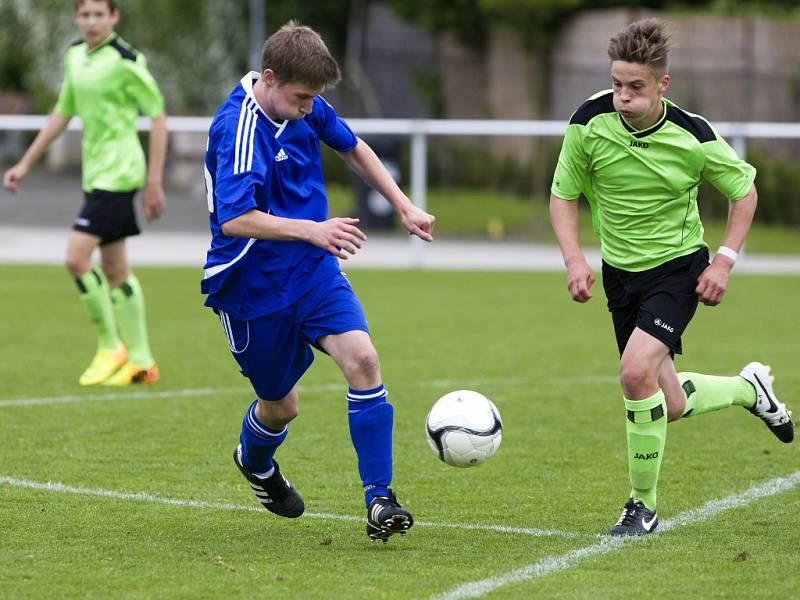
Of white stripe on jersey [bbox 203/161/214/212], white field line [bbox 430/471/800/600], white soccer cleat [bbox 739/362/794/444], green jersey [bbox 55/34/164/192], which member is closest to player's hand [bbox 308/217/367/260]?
white stripe on jersey [bbox 203/161/214/212]

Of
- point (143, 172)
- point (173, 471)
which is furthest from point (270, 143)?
point (143, 172)

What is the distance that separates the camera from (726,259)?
5480mm

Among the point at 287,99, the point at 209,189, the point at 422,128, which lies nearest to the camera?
the point at 287,99

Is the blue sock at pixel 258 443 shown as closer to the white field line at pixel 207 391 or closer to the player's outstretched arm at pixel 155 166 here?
the white field line at pixel 207 391

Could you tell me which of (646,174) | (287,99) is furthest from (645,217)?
(287,99)

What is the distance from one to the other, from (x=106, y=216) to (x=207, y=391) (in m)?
1.21

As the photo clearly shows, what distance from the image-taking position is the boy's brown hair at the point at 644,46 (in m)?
5.31

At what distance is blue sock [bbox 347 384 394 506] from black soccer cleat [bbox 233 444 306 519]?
1.69 ft

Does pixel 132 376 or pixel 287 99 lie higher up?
pixel 287 99

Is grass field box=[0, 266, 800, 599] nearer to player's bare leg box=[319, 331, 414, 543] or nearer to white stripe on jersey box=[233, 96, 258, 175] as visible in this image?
player's bare leg box=[319, 331, 414, 543]

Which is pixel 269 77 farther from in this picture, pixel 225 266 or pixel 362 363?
pixel 362 363

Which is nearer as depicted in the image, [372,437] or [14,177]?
[372,437]

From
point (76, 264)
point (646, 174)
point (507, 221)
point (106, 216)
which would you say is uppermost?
point (646, 174)

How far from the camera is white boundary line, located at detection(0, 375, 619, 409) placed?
→ 8.47 metres
